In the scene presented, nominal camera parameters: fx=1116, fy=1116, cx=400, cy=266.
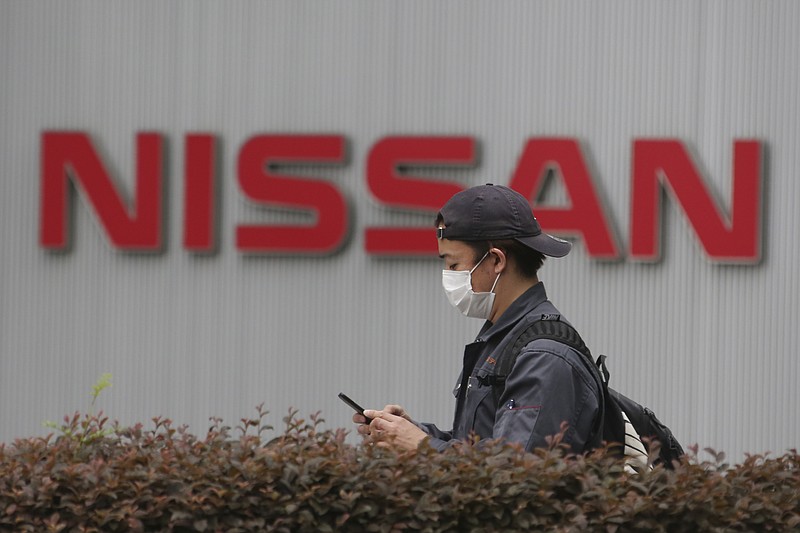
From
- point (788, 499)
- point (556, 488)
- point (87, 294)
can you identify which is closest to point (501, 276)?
point (556, 488)

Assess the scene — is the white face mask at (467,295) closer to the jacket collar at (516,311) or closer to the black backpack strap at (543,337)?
the jacket collar at (516,311)

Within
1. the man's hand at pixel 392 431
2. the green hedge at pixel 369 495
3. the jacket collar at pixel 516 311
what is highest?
the jacket collar at pixel 516 311

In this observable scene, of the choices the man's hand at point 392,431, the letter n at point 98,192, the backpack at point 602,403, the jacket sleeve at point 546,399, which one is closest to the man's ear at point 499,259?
the backpack at point 602,403

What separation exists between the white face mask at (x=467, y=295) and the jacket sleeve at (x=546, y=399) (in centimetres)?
34

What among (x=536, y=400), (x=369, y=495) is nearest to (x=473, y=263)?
(x=536, y=400)

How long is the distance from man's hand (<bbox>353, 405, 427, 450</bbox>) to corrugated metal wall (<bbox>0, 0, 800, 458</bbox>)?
5420 mm

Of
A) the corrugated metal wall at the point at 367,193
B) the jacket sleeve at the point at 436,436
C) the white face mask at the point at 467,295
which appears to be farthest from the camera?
the corrugated metal wall at the point at 367,193

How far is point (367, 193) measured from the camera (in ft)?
29.3

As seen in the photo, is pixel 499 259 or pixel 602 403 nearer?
pixel 602 403

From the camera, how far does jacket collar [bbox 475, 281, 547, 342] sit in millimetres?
3562

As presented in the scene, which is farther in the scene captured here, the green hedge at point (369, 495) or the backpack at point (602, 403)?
the backpack at point (602, 403)

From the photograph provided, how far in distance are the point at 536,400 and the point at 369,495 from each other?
589 mm

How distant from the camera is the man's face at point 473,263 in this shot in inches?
142

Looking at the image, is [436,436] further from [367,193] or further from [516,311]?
[367,193]
